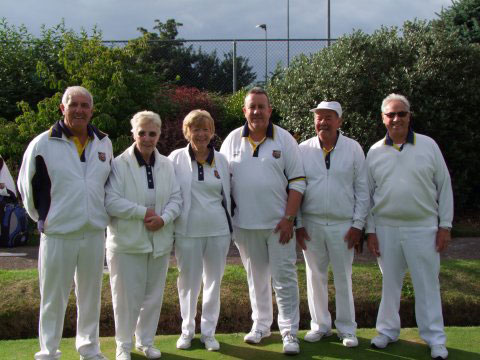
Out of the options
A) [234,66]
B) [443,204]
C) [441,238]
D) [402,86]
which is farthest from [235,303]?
[234,66]

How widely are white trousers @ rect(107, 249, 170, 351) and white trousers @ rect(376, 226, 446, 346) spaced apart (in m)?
1.90

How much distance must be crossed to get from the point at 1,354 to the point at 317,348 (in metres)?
2.69

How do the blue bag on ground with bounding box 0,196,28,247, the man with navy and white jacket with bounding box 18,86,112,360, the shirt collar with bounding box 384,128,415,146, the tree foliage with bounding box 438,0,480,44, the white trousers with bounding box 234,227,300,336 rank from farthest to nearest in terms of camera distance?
the tree foliage with bounding box 438,0,480,44 < the blue bag on ground with bounding box 0,196,28,247 < the white trousers with bounding box 234,227,300,336 < the shirt collar with bounding box 384,128,415,146 < the man with navy and white jacket with bounding box 18,86,112,360

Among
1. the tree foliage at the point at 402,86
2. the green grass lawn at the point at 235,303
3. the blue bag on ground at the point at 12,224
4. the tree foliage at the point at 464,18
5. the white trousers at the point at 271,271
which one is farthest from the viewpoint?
the tree foliage at the point at 464,18

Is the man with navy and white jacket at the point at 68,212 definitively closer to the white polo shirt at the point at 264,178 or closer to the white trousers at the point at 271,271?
the white polo shirt at the point at 264,178

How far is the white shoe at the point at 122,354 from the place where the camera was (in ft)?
14.8

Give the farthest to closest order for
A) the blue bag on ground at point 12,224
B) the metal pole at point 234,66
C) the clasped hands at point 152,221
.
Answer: the metal pole at point 234,66 → the blue bag on ground at point 12,224 → the clasped hands at point 152,221

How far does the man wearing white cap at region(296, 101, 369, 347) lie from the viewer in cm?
486

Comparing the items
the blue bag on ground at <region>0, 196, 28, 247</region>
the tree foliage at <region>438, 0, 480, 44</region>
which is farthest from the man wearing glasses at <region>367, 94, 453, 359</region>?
the tree foliage at <region>438, 0, 480, 44</region>

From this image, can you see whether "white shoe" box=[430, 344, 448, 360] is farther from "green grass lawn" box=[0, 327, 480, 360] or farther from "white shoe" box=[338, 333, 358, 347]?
"white shoe" box=[338, 333, 358, 347]

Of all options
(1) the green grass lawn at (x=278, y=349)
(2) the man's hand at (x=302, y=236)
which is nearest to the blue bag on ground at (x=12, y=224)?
(1) the green grass lawn at (x=278, y=349)

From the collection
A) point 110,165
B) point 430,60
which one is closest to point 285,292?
point 110,165

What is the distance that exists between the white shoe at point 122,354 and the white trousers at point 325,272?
1669 millimetres

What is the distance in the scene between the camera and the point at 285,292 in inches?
195
